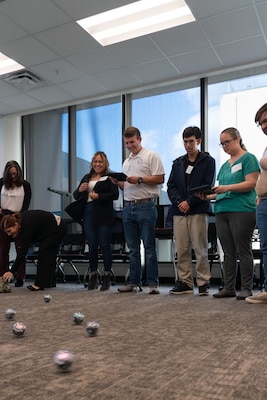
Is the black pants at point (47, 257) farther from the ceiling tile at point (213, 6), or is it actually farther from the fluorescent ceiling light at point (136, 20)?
the ceiling tile at point (213, 6)

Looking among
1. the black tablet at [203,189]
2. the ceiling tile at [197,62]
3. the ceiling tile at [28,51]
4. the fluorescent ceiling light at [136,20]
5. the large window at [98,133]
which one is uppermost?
the fluorescent ceiling light at [136,20]

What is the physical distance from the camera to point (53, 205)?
7.04m

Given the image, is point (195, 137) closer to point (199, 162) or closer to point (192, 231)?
point (199, 162)

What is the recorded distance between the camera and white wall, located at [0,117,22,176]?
7.12 m

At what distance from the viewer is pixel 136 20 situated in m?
4.25

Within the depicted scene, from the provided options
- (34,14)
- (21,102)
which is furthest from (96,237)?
(21,102)

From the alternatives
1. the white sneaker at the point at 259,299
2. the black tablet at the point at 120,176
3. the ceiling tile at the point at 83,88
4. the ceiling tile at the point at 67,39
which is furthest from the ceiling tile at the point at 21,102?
the white sneaker at the point at 259,299

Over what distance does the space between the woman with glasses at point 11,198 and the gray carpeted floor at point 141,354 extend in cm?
157

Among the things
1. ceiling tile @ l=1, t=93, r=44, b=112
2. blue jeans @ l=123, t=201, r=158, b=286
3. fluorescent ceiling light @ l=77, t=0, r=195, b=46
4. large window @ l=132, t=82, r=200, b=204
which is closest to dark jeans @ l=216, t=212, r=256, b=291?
blue jeans @ l=123, t=201, r=158, b=286

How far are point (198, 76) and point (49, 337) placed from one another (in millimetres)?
4726

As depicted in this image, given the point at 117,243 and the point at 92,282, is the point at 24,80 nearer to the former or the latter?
the point at 117,243

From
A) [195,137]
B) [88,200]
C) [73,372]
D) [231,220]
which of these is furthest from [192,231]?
[73,372]

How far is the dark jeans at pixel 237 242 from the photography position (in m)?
2.55

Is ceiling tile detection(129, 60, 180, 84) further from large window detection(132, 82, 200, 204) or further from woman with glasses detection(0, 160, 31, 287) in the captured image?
woman with glasses detection(0, 160, 31, 287)
